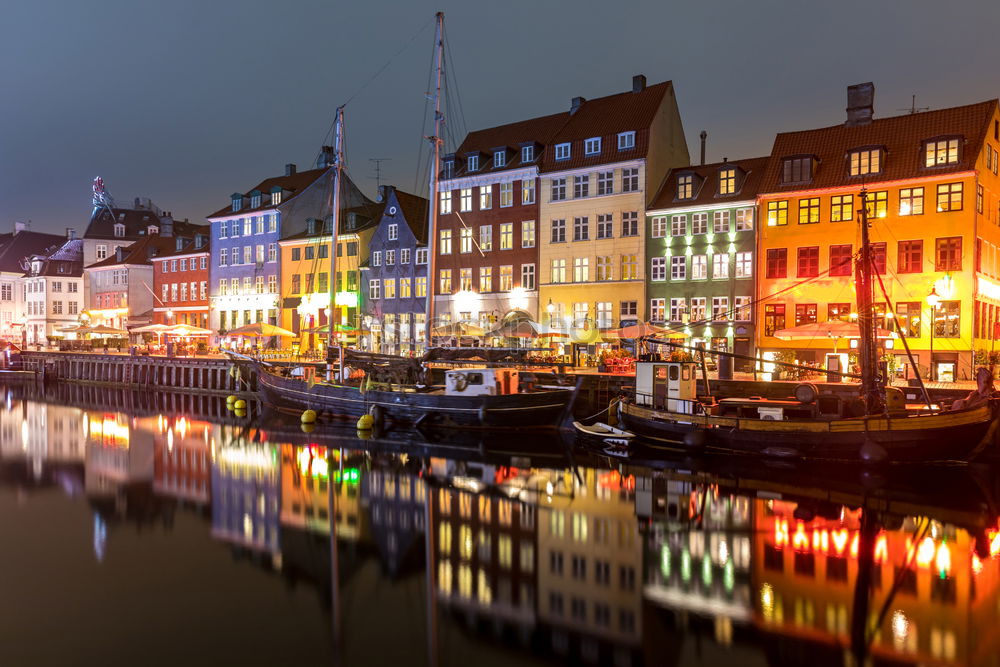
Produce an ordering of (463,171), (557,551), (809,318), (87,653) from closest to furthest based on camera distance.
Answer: (87,653) → (557,551) → (809,318) → (463,171)

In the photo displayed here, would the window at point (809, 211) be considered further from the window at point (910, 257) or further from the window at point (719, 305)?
the window at point (719, 305)

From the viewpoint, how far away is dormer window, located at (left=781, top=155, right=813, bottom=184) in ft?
131

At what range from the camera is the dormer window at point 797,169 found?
3997 centimetres

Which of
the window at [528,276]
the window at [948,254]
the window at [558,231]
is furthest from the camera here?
the window at [528,276]

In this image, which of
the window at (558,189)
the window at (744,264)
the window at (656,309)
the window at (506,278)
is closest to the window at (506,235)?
the window at (506,278)

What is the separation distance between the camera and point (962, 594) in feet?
44.4

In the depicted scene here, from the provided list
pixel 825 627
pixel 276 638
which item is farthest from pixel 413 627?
pixel 825 627

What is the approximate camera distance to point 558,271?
4872 cm

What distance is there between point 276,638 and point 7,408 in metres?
43.4

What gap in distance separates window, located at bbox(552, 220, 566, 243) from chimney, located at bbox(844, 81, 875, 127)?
17829 millimetres

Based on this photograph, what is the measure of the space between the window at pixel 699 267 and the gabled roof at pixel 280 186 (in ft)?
119

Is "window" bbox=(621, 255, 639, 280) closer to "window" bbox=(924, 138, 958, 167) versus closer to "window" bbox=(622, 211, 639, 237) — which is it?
"window" bbox=(622, 211, 639, 237)

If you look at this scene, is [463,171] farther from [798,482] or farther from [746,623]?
[746,623]

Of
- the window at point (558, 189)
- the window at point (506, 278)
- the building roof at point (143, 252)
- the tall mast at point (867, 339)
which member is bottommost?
the tall mast at point (867, 339)
